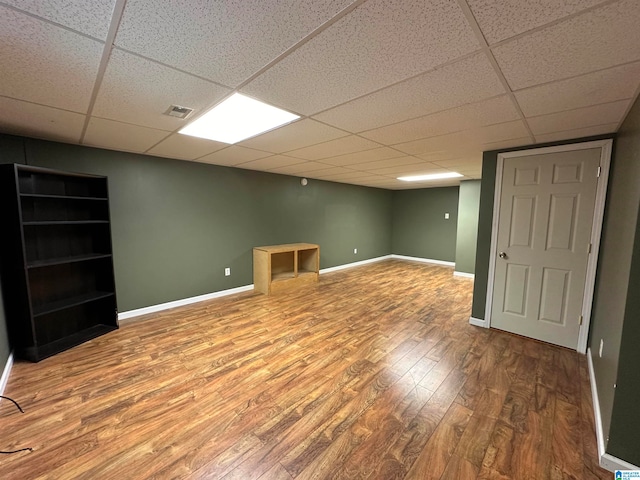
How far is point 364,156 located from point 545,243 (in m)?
2.23

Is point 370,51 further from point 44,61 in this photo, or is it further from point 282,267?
point 282,267

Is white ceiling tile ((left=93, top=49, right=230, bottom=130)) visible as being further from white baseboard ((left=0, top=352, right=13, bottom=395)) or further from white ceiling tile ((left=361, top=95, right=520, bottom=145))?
white baseboard ((left=0, top=352, right=13, bottom=395))

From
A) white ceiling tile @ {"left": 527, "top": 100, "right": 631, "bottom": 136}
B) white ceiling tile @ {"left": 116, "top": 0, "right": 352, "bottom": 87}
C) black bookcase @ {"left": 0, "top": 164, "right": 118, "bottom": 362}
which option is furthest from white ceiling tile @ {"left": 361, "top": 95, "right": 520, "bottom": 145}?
black bookcase @ {"left": 0, "top": 164, "right": 118, "bottom": 362}

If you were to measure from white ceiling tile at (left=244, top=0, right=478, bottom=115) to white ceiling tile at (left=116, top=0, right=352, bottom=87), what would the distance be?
103 millimetres

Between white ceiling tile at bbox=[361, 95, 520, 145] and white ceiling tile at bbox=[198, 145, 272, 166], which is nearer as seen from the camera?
white ceiling tile at bbox=[361, 95, 520, 145]

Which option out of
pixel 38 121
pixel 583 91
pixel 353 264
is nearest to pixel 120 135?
pixel 38 121

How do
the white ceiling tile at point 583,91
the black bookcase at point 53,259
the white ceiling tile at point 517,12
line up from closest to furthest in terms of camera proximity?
the white ceiling tile at point 517,12 < the white ceiling tile at point 583,91 < the black bookcase at point 53,259

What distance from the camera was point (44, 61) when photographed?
4.30 ft

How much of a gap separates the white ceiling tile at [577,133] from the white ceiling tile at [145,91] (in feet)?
9.49

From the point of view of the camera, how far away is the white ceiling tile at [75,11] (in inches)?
37.0

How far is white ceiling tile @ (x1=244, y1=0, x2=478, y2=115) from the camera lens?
986 millimetres

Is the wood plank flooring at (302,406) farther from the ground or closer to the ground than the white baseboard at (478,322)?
closer to the ground

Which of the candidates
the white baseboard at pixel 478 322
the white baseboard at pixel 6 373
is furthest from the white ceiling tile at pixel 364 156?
the white baseboard at pixel 6 373

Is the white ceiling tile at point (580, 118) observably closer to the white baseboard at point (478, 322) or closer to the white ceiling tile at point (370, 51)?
the white ceiling tile at point (370, 51)
